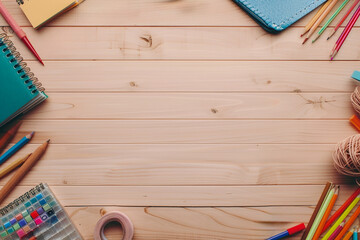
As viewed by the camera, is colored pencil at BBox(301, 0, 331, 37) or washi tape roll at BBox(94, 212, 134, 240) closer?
washi tape roll at BBox(94, 212, 134, 240)

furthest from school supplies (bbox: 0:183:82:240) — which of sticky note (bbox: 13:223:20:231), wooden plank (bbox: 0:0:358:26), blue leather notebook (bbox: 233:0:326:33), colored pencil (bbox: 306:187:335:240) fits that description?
blue leather notebook (bbox: 233:0:326:33)

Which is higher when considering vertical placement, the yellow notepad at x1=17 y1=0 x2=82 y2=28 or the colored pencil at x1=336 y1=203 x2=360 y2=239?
the yellow notepad at x1=17 y1=0 x2=82 y2=28

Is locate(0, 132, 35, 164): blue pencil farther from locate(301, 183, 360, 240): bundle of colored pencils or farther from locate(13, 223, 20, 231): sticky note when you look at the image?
locate(301, 183, 360, 240): bundle of colored pencils

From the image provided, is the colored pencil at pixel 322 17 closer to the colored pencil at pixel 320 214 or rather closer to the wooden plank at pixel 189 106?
the wooden plank at pixel 189 106

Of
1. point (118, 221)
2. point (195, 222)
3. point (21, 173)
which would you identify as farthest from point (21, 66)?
point (195, 222)

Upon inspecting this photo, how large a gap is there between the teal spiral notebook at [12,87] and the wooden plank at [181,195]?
0.22 metres

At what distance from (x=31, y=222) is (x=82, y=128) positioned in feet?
0.92

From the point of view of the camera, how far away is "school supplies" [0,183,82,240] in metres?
→ 0.94

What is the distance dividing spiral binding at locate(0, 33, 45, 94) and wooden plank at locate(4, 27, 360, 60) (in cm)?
3

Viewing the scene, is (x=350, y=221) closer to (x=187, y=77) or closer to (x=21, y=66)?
(x=187, y=77)

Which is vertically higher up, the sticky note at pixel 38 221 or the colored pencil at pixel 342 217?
the sticky note at pixel 38 221

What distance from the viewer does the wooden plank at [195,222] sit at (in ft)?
3.18

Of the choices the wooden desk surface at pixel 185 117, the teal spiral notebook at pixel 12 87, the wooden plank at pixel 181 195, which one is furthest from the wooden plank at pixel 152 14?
the wooden plank at pixel 181 195

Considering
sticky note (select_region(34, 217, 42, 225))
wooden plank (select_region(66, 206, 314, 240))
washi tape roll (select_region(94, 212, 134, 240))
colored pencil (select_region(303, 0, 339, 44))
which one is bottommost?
wooden plank (select_region(66, 206, 314, 240))
